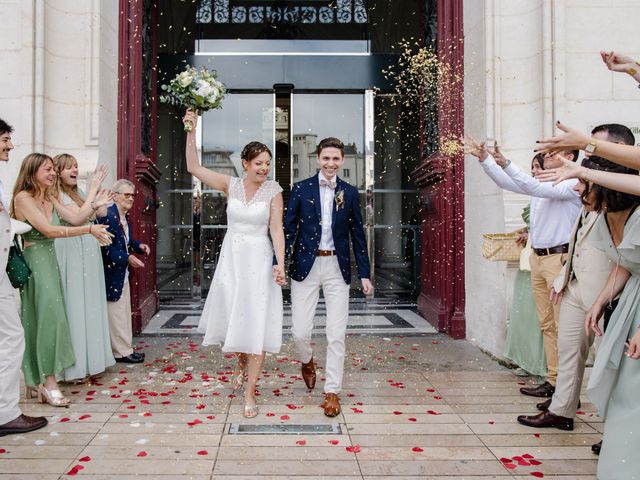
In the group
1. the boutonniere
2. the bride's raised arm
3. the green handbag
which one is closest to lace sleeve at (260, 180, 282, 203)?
the bride's raised arm

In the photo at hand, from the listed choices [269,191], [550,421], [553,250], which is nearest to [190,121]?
[269,191]

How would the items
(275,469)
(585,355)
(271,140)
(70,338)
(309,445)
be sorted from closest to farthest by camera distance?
(275,469) → (309,445) → (585,355) → (70,338) → (271,140)

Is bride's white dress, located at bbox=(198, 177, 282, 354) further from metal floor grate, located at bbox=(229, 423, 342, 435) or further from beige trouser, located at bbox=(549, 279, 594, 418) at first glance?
beige trouser, located at bbox=(549, 279, 594, 418)

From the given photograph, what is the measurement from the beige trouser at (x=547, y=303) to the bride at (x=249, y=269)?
6.21 ft

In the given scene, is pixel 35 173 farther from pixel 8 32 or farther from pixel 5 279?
pixel 8 32

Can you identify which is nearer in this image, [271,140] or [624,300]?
[624,300]

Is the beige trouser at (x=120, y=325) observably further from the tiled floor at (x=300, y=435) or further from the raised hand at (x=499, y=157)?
the raised hand at (x=499, y=157)

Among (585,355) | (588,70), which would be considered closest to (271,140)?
(588,70)

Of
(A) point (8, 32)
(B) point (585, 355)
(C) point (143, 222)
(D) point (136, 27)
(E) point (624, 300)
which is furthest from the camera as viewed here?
(C) point (143, 222)

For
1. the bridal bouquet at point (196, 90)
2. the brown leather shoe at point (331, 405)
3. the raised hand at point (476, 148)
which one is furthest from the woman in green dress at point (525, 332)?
the bridal bouquet at point (196, 90)

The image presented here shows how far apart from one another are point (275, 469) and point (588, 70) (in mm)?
4701

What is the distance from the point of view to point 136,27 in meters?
6.65

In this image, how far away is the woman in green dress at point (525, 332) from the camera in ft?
16.0

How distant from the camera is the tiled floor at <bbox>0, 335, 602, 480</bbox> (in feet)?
10.1
